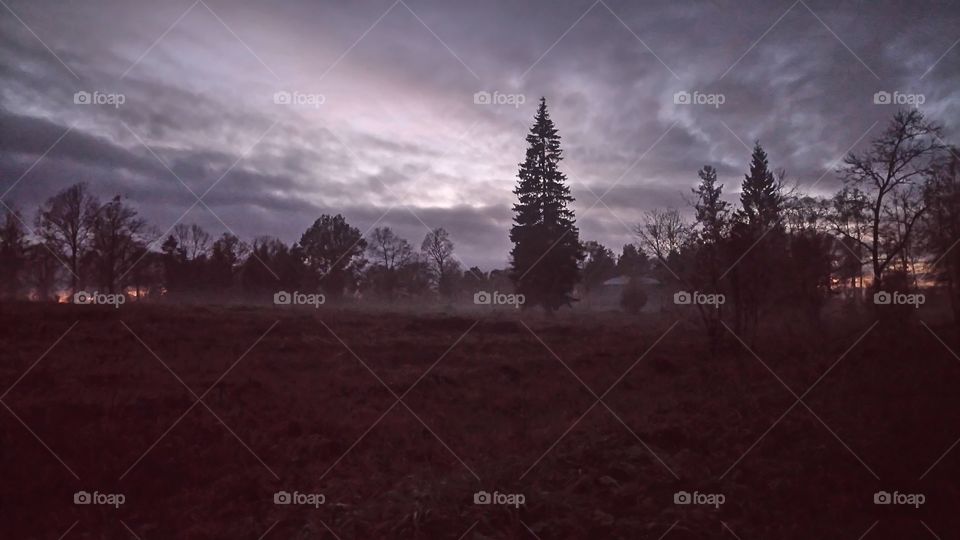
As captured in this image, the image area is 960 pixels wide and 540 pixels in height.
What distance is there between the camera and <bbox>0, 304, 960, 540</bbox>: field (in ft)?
26.7

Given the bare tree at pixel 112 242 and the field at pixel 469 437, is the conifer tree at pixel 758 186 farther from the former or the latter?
the bare tree at pixel 112 242

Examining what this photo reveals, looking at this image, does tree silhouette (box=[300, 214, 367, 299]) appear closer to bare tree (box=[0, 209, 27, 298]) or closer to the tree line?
the tree line

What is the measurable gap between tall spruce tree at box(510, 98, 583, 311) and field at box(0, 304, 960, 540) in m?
21.5

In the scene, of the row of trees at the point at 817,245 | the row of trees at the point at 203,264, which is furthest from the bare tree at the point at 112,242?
the row of trees at the point at 817,245

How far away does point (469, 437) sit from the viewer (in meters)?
12.8

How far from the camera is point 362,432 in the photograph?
12.8 m

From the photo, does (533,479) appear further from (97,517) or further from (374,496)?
(97,517)

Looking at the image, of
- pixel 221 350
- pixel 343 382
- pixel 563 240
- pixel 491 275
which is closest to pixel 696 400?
pixel 343 382

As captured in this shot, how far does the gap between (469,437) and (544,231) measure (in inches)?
1246

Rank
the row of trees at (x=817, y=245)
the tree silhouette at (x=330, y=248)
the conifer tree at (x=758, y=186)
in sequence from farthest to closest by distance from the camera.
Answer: the tree silhouette at (x=330, y=248)
the conifer tree at (x=758, y=186)
the row of trees at (x=817, y=245)

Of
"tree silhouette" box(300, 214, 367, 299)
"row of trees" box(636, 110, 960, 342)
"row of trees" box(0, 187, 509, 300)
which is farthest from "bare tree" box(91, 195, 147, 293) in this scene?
"row of trees" box(636, 110, 960, 342)

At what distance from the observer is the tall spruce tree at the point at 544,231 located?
43.0 metres

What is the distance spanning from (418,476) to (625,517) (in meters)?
3.72

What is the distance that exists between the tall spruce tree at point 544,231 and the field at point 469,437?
21495mm
